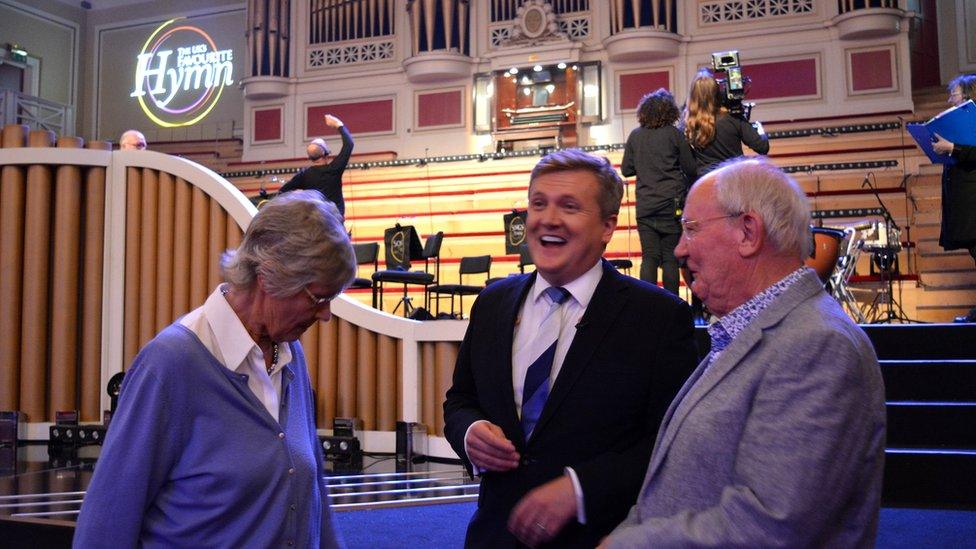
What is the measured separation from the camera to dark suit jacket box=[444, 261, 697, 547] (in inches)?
67.6

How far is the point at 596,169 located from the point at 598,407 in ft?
1.75

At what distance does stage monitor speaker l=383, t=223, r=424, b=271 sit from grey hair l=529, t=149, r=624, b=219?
5.33 meters

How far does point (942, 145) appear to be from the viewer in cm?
489

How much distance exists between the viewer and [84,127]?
15070 mm

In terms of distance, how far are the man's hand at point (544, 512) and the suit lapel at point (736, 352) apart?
0.70 feet

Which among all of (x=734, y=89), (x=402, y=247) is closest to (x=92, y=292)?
(x=402, y=247)

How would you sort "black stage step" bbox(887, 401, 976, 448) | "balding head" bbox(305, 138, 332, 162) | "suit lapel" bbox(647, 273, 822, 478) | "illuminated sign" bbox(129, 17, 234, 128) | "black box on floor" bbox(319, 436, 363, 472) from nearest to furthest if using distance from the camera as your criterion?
"suit lapel" bbox(647, 273, 822, 478)
"black stage step" bbox(887, 401, 976, 448)
"black box on floor" bbox(319, 436, 363, 472)
"balding head" bbox(305, 138, 332, 162)
"illuminated sign" bbox(129, 17, 234, 128)

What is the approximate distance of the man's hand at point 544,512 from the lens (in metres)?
1.64

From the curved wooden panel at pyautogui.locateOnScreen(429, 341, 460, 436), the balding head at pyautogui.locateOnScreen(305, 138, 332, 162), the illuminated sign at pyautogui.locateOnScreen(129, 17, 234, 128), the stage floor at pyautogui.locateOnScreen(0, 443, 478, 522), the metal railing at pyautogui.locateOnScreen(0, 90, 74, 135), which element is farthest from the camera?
the illuminated sign at pyautogui.locateOnScreen(129, 17, 234, 128)

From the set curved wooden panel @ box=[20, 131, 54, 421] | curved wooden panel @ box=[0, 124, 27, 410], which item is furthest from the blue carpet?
curved wooden panel @ box=[0, 124, 27, 410]

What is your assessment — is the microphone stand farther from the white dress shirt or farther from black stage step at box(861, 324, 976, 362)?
the white dress shirt

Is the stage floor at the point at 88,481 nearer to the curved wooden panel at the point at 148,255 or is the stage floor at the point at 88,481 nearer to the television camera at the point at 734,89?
the curved wooden panel at the point at 148,255

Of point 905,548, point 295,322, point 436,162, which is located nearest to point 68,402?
point 295,322

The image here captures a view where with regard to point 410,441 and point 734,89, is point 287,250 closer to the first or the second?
point 410,441
